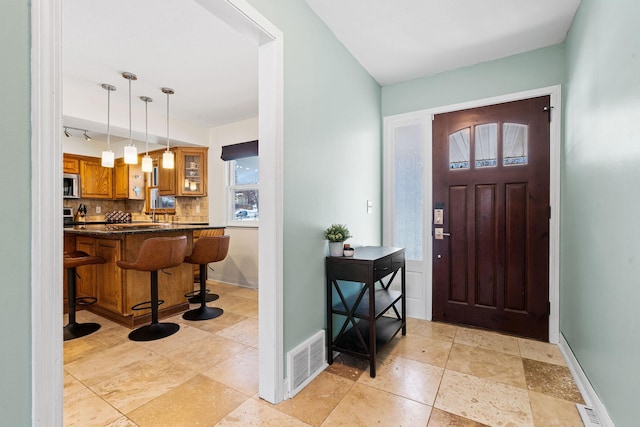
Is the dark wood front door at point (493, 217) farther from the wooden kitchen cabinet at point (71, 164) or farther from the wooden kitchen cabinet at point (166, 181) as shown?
the wooden kitchen cabinet at point (71, 164)

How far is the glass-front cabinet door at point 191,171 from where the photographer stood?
16.0ft

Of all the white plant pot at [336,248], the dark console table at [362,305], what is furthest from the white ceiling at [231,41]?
the dark console table at [362,305]

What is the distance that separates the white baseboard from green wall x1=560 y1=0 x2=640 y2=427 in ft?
0.18

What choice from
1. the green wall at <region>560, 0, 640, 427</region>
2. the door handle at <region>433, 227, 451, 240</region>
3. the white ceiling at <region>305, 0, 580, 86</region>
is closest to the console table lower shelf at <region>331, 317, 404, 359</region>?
the door handle at <region>433, 227, 451, 240</region>

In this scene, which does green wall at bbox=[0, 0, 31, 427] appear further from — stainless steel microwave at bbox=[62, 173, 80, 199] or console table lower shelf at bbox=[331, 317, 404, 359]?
stainless steel microwave at bbox=[62, 173, 80, 199]

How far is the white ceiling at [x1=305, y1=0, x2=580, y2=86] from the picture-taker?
2.16 metres

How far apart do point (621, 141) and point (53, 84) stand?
7.58ft

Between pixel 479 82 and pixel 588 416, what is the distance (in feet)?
9.09

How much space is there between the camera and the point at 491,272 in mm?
2912

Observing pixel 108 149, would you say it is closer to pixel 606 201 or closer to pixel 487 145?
pixel 487 145

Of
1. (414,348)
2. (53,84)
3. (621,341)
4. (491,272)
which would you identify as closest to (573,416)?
(621,341)

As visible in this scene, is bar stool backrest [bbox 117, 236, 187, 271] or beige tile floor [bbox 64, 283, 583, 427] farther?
bar stool backrest [bbox 117, 236, 187, 271]

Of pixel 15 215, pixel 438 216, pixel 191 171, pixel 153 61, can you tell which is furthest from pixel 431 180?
pixel 191 171

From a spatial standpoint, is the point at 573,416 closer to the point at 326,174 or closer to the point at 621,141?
the point at 621,141
